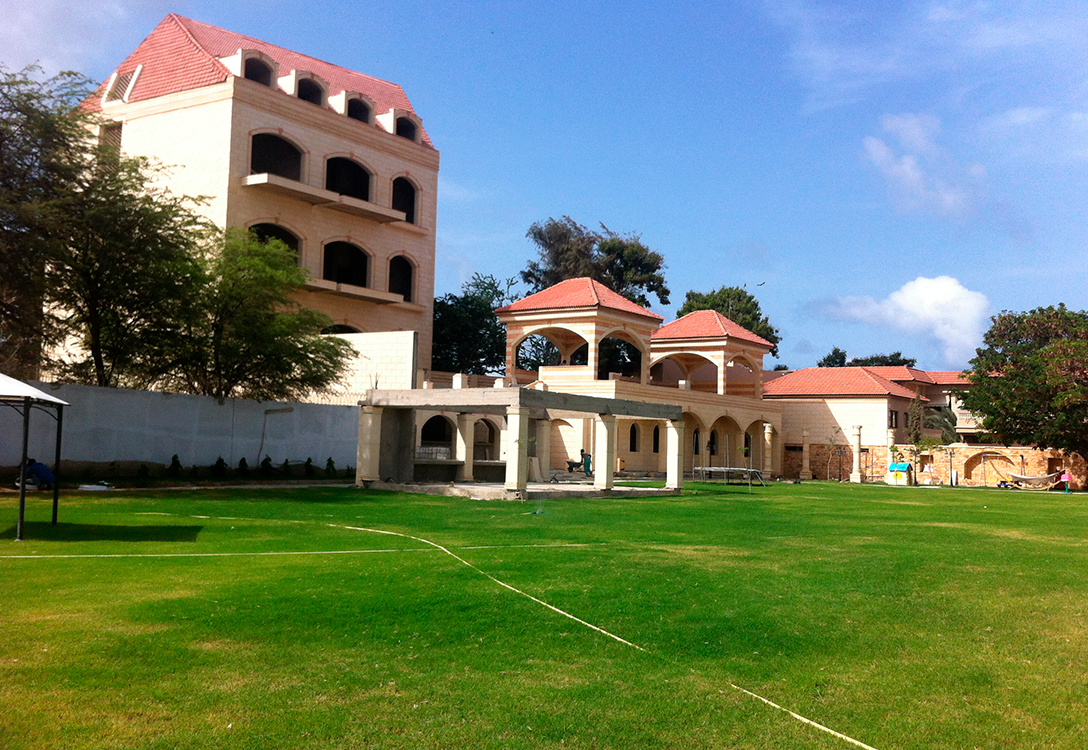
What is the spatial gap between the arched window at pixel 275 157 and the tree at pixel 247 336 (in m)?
8.60

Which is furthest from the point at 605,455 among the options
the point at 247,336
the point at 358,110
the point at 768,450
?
the point at 768,450

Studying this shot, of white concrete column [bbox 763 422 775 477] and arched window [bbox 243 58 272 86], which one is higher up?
arched window [bbox 243 58 272 86]

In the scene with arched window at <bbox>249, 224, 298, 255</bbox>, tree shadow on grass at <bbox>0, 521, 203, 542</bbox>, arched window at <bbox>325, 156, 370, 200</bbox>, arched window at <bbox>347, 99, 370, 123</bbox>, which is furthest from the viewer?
arched window at <bbox>347, 99, 370, 123</bbox>

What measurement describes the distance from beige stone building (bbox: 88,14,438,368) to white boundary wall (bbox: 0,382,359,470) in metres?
10.0

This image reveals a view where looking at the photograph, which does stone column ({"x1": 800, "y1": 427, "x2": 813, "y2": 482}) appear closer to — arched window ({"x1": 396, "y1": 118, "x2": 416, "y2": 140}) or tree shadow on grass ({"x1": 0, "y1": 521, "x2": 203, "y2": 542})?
arched window ({"x1": 396, "y1": 118, "x2": 416, "y2": 140})

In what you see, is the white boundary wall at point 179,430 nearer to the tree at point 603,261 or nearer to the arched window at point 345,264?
the arched window at point 345,264

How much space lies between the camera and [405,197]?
45719mm

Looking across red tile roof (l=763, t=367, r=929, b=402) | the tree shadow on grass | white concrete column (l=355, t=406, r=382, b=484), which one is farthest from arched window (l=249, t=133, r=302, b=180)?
red tile roof (l=763, t=367, r=929, b=402)

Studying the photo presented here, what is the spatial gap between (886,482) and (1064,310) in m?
13.7

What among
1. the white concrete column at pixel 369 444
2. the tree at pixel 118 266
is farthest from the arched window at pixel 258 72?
the white concrete column at pixel 369 444

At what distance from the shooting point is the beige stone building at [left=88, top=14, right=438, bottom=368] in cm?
3844

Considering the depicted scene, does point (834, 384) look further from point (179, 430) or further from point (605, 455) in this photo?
point (179, 430)

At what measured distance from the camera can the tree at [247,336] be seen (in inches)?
1133

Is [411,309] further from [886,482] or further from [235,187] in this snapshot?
[886,482]
